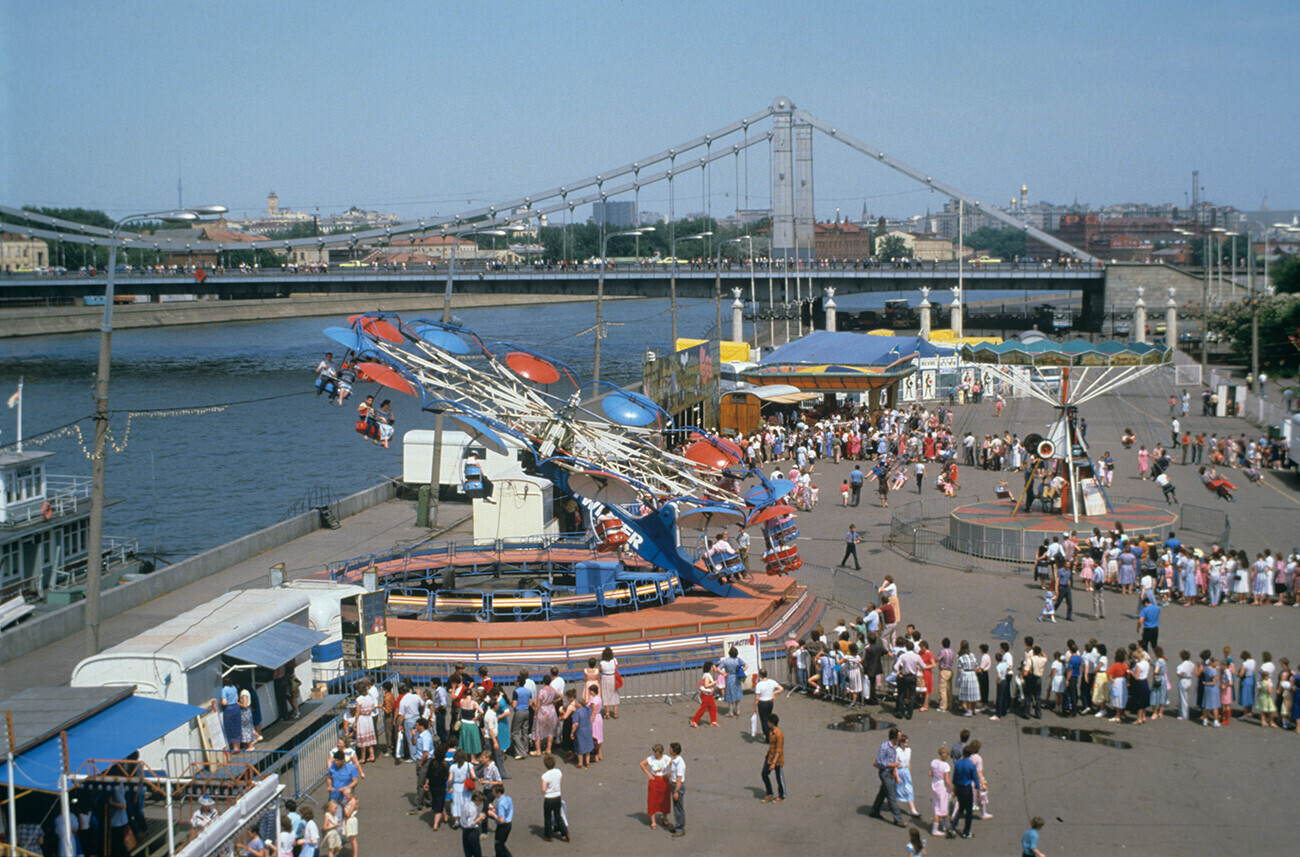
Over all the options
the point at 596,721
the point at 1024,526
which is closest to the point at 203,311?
the point at 1024,526

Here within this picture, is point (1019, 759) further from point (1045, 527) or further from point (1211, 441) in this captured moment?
point (1211, 441)

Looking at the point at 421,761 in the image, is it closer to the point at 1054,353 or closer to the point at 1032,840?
the point at 1032,840

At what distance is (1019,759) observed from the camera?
14.5 meters

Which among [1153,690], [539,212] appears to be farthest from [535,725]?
[539,212]

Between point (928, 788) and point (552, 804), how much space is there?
4.43m

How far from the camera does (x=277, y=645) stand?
49.6 ft

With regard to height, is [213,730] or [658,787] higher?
[213,730]

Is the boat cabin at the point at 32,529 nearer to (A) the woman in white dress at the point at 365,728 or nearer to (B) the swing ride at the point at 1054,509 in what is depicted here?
(A) the woman in white dress at the point at 365,728

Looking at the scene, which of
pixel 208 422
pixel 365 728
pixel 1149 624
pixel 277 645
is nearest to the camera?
pixel 365 728

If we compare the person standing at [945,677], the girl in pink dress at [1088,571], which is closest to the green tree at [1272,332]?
the girl in pink dress at [1088,571]

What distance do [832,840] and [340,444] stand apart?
46.3 m

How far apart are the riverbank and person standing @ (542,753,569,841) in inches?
2993

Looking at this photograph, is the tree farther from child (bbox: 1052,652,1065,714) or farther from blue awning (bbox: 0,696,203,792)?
blue awning (bbox: 0,696,203,792)

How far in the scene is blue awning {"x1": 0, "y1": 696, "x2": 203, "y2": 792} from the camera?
1005cm
